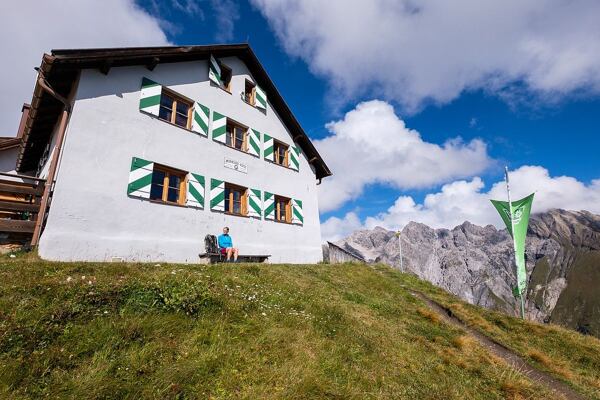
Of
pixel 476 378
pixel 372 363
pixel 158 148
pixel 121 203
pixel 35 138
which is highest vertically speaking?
pixel 35 138

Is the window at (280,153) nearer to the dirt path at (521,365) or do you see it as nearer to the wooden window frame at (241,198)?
the wooden window frame at (241,198)

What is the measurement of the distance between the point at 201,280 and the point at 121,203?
16.9 feet

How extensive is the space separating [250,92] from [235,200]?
6.50 meters

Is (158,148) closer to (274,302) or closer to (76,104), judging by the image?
(76,104)

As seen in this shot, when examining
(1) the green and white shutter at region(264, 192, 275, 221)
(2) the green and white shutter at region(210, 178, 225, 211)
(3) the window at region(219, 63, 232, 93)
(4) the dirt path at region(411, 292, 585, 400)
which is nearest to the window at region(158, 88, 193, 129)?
(2) the green and white shutter at region(210, 178, 225, 211)

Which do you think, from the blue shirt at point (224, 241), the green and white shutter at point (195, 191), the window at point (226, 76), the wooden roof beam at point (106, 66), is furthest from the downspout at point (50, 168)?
the window at point (226, 76)

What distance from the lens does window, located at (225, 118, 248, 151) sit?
15566 millimetres

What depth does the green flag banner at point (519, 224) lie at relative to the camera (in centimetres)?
1509

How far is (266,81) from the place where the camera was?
1820cm

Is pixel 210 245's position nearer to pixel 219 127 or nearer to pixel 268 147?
pixel 219 127

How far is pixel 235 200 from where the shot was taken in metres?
15.1

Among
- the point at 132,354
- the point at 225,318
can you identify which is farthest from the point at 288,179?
the point at 132,354

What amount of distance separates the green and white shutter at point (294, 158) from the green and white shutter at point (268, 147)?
1.63 m

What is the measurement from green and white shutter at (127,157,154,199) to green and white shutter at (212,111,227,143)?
3.59m
